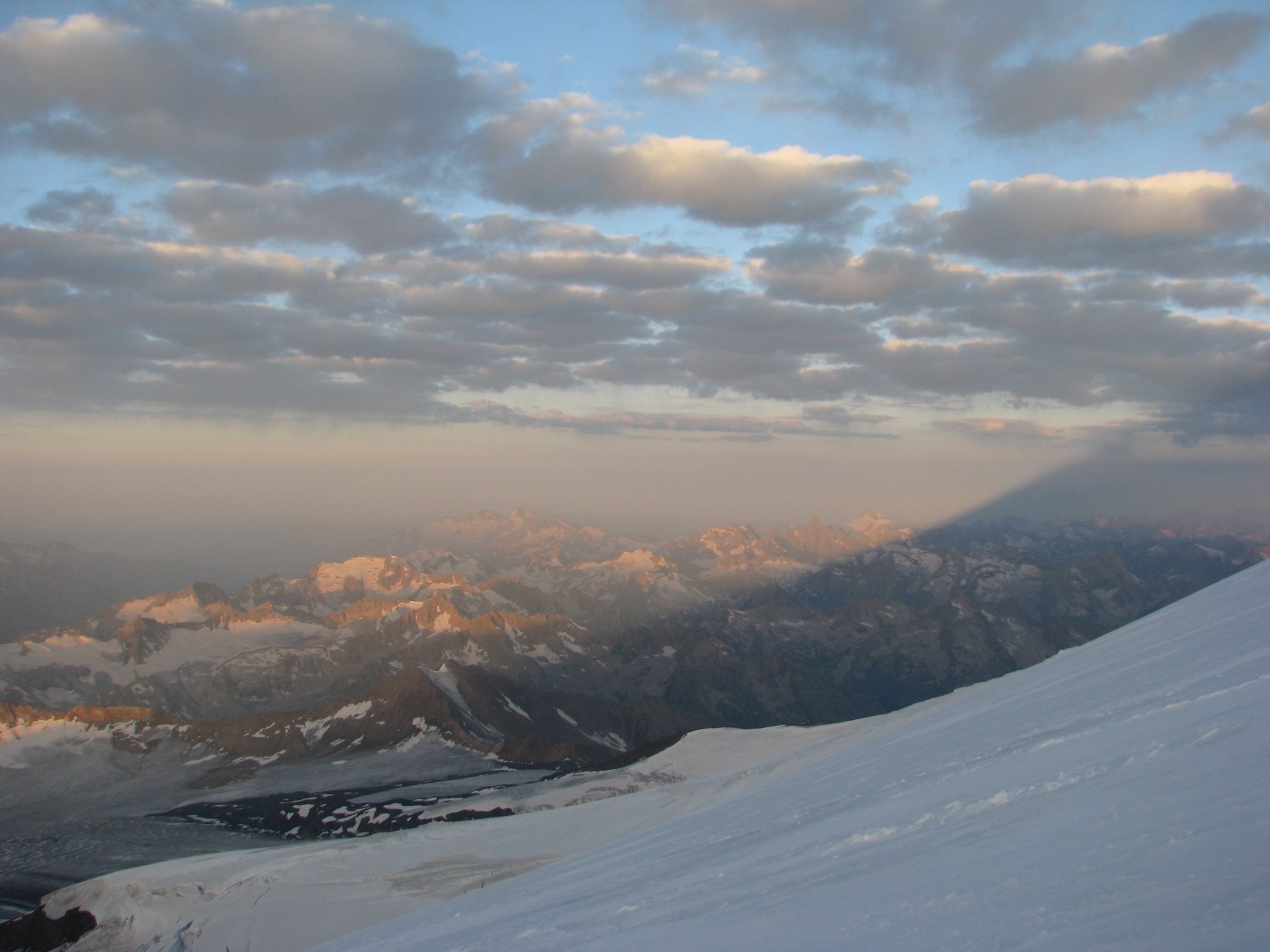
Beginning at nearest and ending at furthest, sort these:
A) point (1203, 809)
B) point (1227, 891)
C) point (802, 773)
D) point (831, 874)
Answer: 1. point (1227, 891)
2. point (1203, 809)
3. point (831, 874)
4. point (802, 773)

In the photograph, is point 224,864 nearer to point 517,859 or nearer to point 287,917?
point 287,917

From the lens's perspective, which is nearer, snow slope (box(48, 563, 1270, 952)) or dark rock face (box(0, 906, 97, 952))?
snow slope (box(48, 563, 1270, 952))

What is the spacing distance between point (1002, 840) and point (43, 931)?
75455mm

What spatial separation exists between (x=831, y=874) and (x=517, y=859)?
47021 mm

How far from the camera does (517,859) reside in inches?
2195

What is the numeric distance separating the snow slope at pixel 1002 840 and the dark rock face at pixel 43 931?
44262mm

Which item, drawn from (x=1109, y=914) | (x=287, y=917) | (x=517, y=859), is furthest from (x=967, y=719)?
(x=287, y=917)

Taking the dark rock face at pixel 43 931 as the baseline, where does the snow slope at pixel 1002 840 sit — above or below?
above

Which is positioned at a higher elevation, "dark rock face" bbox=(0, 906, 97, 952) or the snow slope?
the snow slope

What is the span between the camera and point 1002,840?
12492 mm

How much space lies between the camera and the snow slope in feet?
29.6

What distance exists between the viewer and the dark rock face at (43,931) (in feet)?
191

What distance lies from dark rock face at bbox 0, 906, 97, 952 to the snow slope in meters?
44.3

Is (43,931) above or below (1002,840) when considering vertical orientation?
below
